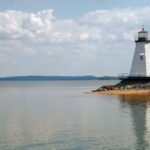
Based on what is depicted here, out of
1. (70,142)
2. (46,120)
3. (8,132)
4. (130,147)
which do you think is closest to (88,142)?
(70,142)

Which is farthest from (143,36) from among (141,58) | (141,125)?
(141,125)

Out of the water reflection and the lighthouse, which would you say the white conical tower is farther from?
the water reflection

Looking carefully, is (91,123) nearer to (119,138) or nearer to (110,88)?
(119,138)

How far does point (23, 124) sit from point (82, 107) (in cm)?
1685

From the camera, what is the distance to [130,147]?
85.8 ft

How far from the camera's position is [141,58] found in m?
75.2

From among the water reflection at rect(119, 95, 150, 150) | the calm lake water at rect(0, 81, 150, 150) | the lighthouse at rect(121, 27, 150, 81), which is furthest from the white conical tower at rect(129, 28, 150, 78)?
the calm lake water at rect(0, 81, 150, 150)

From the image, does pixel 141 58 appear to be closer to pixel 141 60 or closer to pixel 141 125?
pixel 141 60

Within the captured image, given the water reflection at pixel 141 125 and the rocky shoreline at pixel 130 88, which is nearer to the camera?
the water reflection at pixel 141 125

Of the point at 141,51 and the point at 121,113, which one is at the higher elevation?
the point at 141,51

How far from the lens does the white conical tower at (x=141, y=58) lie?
74731 millimetres

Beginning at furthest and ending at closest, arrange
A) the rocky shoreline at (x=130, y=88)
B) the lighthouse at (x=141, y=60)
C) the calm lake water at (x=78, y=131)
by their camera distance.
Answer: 1. the lighthouse at (x=141, y=60)
2. the rocky shoreline at (x=130, y=88)
3. the calm lake water at (x=78, y=131)

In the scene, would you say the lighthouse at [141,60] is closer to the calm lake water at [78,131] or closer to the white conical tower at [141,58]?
the white conical tower at [141,58]

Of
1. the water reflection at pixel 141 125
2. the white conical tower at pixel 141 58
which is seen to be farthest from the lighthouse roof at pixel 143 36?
the water reflection at pixel 141 125
